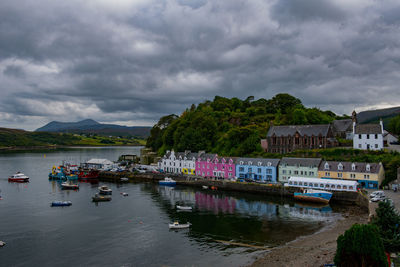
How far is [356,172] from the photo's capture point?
50.7m

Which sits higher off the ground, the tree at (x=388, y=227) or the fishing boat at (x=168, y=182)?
the tree at (x=388, y=227)

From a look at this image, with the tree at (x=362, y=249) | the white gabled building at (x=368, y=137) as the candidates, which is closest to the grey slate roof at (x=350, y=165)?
the white gabled building at (x=368, y=137)

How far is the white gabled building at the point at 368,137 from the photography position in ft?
188

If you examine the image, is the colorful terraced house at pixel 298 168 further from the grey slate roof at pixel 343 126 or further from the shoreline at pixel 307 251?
the shoreline at pixel 307 251

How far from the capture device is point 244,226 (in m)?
35.6

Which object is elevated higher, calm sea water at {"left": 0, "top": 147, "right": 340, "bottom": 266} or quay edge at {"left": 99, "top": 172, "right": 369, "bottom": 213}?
quay edge at {"left": 99, "top": 172, "right": 369, "bottom": 213}

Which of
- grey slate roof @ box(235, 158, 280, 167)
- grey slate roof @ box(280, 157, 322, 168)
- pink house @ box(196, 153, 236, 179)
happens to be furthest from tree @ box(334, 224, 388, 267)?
pink house @ box(196, 153, 236, 179)

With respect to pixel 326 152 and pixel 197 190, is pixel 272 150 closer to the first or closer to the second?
pixel 326 152

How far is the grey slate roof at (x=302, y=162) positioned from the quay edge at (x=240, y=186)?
6.21 meters

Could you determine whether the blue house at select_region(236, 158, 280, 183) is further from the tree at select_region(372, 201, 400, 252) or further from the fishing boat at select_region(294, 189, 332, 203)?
the tree at select_region(372, 201, 400, 252)

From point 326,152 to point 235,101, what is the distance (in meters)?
62.7

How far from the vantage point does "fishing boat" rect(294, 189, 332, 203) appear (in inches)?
1843

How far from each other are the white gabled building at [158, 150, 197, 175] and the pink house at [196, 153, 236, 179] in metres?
2.18

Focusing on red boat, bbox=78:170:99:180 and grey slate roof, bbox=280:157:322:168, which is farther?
red boat, bbox=78:170:99:180
